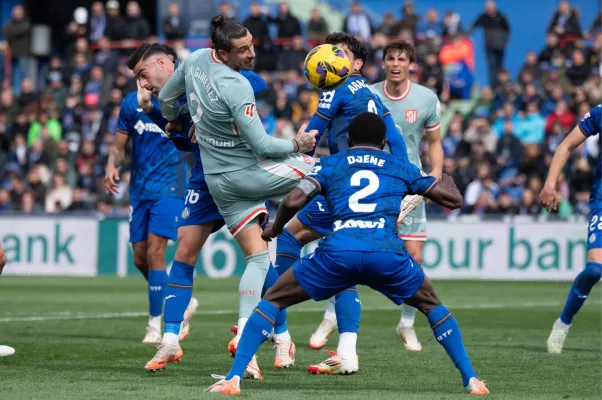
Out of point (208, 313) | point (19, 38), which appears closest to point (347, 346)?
point (208, 313)

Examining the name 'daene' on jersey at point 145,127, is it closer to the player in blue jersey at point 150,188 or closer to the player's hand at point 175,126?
the player in blue jersey at point 150,188

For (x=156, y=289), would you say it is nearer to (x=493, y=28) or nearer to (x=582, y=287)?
(x=582, y=287)

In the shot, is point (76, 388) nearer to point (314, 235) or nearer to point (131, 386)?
point (131, 386)

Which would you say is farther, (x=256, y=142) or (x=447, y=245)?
(x=447, y=245)

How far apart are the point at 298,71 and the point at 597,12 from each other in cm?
724

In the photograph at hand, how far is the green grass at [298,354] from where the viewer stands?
24.8 ft

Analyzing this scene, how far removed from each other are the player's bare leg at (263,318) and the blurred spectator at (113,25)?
21780mm

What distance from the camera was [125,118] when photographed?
35.7 feet

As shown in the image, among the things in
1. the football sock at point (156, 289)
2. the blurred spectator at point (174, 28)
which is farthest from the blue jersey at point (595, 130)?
the blurred spectator at point (174, 28)

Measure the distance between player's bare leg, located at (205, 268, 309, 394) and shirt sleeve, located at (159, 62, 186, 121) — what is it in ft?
6.10

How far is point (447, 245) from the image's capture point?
65.3 ft

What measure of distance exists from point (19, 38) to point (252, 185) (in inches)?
910

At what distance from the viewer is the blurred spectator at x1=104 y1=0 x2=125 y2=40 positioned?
93.0 ft

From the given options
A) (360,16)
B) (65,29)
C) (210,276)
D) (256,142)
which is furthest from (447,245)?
(65,29)
